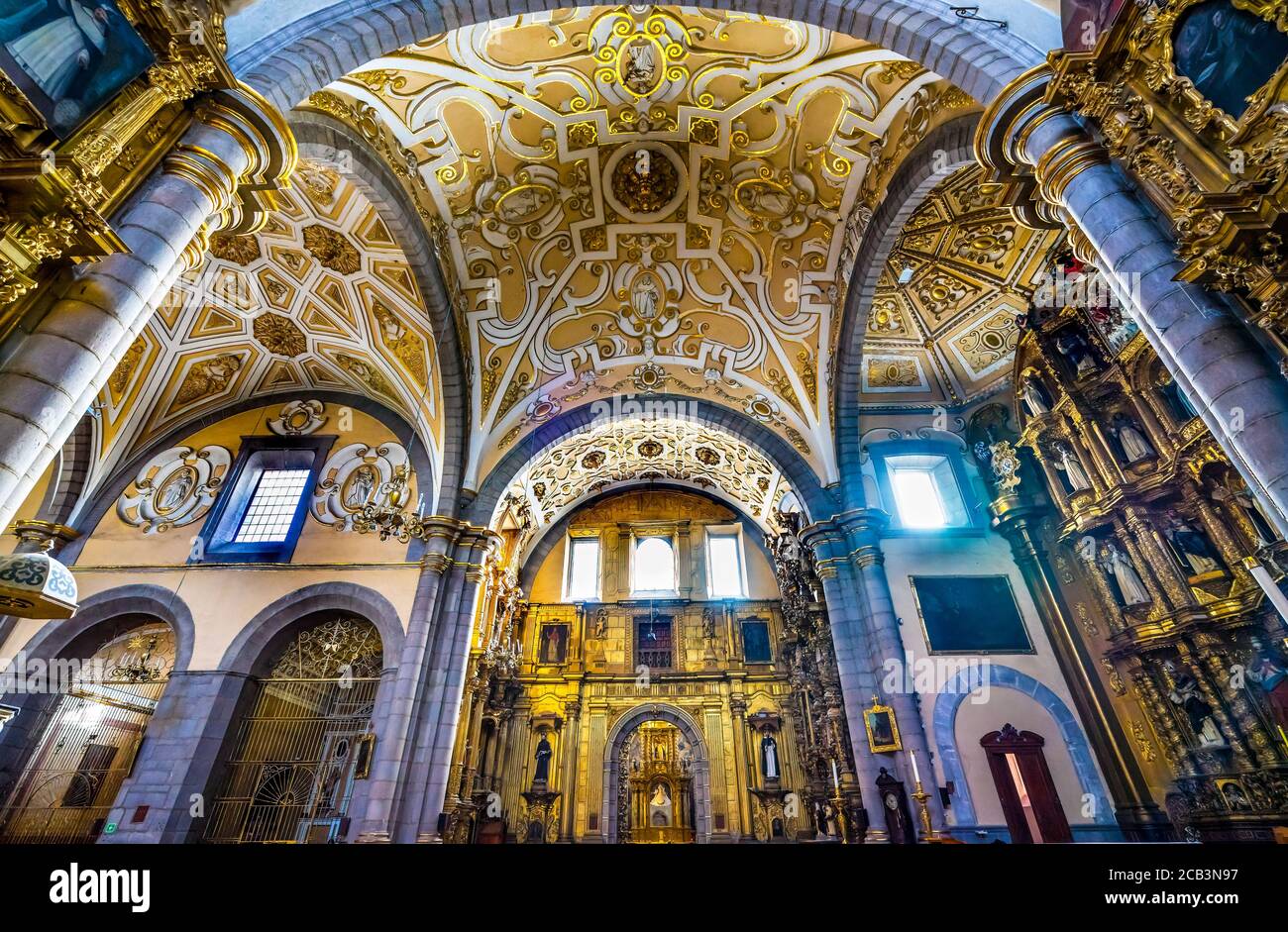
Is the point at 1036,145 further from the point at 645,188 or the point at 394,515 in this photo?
the point at 394,515

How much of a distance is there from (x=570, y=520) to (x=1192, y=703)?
1442cm

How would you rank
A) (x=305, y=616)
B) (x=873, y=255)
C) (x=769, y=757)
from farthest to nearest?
1. (x=769, y=757)
2. (x=305, y=616)
3. (x=873, y=255)

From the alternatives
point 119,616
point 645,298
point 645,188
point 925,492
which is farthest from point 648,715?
point 645,188

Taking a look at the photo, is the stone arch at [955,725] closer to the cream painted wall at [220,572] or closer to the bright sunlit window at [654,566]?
the bright sunlit window at [654,566]

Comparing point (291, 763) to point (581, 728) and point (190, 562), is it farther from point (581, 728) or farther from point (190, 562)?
point (581, 728)

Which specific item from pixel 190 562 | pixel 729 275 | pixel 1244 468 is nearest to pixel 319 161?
pixel 729 275

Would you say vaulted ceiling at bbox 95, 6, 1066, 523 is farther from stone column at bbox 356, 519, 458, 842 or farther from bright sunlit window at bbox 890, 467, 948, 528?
stone column at bbox 356, 519, 458, 842

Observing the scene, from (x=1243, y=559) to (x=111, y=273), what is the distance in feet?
39.1

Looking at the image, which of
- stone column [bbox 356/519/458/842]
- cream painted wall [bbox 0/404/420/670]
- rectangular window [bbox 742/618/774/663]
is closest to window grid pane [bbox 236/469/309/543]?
cream painted wall [bbox 0/404/420/670]

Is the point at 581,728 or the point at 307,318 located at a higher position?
the point at 307,318

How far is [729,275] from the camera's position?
11117mm

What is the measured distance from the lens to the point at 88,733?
10.5 m
